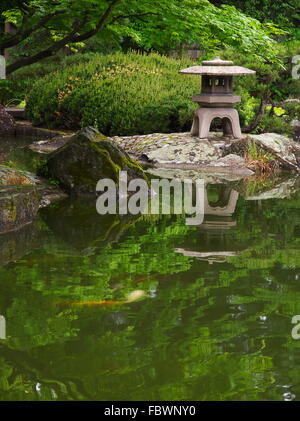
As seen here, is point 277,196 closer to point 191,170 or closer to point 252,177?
point 252,177

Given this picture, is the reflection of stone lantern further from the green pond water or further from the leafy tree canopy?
the green pond water

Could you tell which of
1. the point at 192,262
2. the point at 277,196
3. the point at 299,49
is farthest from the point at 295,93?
the point at 192,262

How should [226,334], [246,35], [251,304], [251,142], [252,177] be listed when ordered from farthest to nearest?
[251,142] < [252,177] < [246,35] < [251,304] < [226,334]

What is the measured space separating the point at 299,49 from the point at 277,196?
700 cm

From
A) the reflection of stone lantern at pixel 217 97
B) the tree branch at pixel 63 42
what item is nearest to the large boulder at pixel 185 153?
the reflection of stone lantern at pixel 217 97

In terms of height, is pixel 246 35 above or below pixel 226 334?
above

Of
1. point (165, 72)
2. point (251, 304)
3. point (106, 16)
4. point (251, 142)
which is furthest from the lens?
point (165, 72)

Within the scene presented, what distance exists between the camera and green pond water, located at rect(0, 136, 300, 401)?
15.1 feet

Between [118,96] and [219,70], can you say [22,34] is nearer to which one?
[219,70]

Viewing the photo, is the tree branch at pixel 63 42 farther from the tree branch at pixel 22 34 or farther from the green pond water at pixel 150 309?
the green pond water at pixel 150 309

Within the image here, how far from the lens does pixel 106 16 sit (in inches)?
395

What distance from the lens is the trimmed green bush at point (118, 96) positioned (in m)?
16.8

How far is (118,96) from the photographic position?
17188 millimetres

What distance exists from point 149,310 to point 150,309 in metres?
0.02
